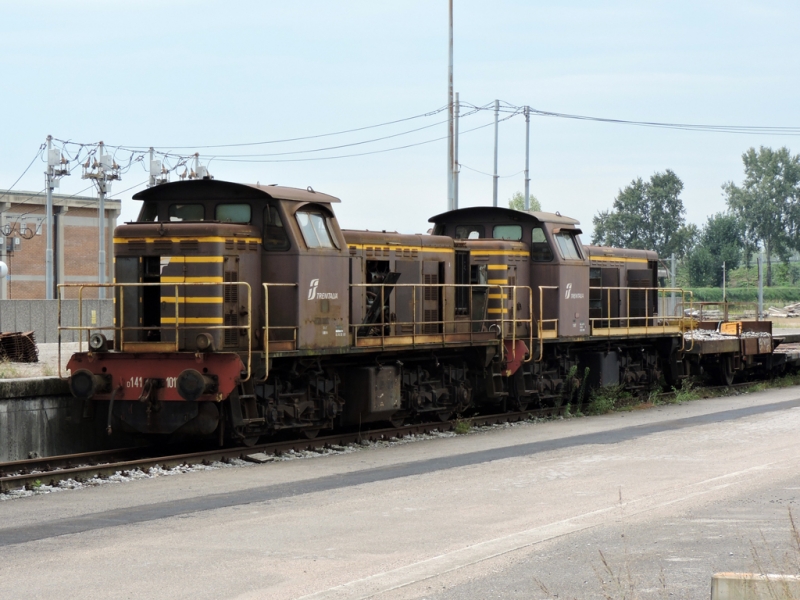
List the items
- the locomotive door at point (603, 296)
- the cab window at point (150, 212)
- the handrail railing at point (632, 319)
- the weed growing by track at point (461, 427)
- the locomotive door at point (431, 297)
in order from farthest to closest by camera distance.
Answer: the locomotive door at point (603, 296) < the handrail railing at point (632, 319) < the locomotive door at point (431, 297) < the weed growing by track at point (461, 427) < the cab window at point (150, 212)

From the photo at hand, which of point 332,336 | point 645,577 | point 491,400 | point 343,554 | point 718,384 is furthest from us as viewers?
point 718,384

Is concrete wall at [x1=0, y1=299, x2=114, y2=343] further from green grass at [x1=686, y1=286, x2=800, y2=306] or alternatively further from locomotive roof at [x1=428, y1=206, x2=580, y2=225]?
green grass at [x1=686, y1=286, x2=800, y2=306]

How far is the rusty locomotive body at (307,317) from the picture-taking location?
13.7m

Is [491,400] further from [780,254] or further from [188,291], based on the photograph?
Result: [780,254]

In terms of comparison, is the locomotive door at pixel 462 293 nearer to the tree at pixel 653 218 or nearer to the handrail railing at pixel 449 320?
the handrail railing at pixel 449 320

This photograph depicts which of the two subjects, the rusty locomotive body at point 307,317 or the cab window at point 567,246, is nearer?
the rusty locomotive body at point 307,317

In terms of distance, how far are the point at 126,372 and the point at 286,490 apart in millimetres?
3561

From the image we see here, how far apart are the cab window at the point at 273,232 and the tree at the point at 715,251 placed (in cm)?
9017

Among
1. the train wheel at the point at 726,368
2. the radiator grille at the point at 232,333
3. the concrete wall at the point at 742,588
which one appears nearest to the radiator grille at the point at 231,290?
the radiator grille at the point at 232,333

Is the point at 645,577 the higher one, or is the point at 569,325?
the point at 569,325

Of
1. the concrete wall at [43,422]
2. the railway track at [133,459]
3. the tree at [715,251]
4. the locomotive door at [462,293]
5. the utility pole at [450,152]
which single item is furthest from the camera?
the tree at [715,251]

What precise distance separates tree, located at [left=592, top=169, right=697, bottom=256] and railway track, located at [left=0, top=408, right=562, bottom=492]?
9308 centimetres

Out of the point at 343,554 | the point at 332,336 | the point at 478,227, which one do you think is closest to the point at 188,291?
the point at 332,336

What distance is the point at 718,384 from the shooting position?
89.8 feet
